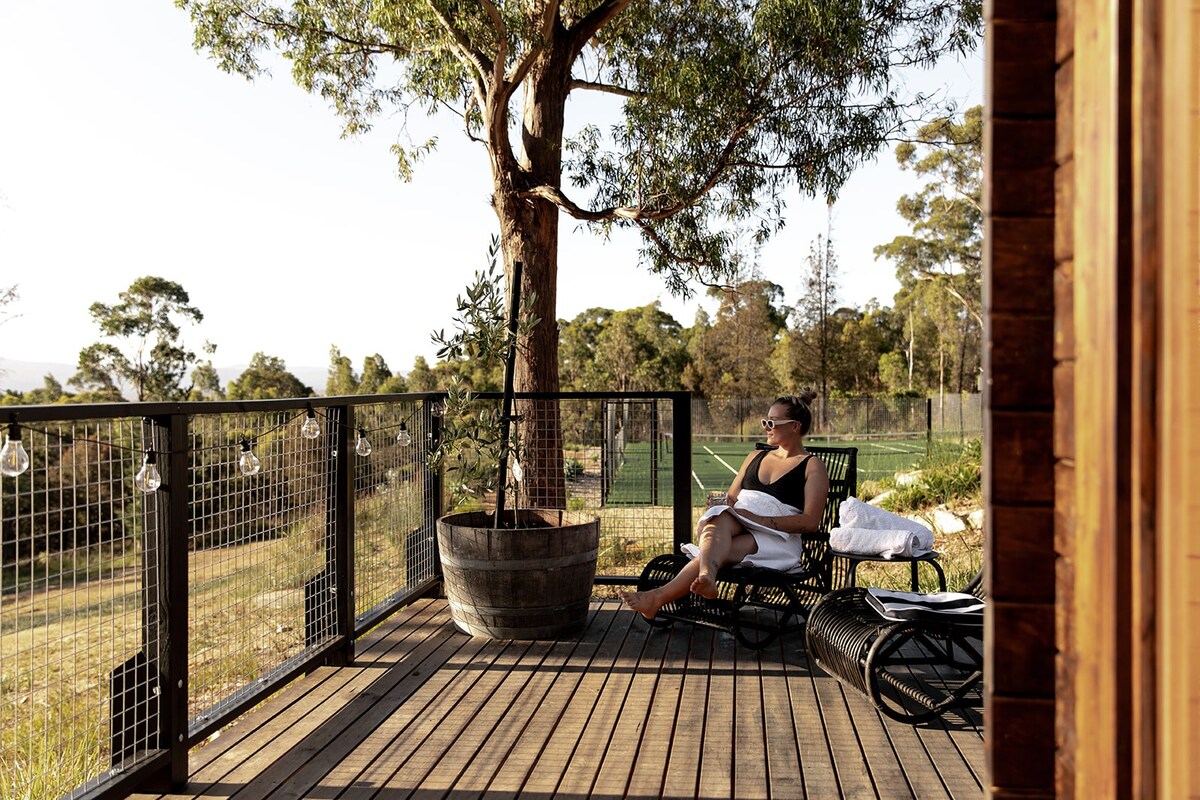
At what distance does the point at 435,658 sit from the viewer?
3648mm

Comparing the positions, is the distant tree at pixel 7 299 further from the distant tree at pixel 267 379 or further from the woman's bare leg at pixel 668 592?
the woman's bare leg at pixel 668 592

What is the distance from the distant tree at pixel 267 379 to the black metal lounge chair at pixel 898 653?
1153 inches

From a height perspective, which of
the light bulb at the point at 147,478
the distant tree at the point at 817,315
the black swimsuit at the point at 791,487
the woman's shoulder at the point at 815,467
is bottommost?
the black swimsuit at the point at 791,487

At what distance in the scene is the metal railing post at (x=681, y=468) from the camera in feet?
15.0

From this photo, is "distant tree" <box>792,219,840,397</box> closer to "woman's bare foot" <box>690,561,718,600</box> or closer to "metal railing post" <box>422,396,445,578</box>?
"metal railing post" <box>422,396,445,578</box>

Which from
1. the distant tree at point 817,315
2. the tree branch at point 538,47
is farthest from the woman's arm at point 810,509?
the distant tree at point 817,315

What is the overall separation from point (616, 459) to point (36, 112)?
Result: 41906 millimetres

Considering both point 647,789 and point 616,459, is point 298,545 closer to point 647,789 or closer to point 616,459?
point 647,789

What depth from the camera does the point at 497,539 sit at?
3.66 metres

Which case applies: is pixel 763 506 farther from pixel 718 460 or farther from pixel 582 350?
pixel 582 350

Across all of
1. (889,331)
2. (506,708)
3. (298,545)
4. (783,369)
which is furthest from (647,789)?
(889,331)

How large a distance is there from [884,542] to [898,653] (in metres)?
0.43

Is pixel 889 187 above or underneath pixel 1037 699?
above

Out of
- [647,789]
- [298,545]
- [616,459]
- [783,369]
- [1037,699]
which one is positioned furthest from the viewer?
[783,369]
